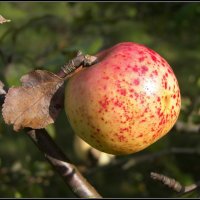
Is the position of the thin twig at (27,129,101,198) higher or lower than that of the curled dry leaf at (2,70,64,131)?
lower

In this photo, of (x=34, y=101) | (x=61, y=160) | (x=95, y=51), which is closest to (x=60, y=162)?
(x=61, y=160)

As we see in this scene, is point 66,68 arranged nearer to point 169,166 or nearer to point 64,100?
point 64,100

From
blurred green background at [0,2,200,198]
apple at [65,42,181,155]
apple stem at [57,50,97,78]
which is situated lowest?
blurred green background at [0,2,200,198]

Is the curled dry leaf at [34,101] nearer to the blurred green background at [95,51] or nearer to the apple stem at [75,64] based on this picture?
the apple stem at [75,64]

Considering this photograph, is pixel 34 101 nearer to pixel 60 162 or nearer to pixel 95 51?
pixel 60 162

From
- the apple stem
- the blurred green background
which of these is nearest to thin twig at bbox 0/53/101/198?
the apple stem

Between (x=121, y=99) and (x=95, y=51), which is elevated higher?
(x=121, y=99)

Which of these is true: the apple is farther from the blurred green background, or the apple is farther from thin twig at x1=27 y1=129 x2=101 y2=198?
the blurred green background
